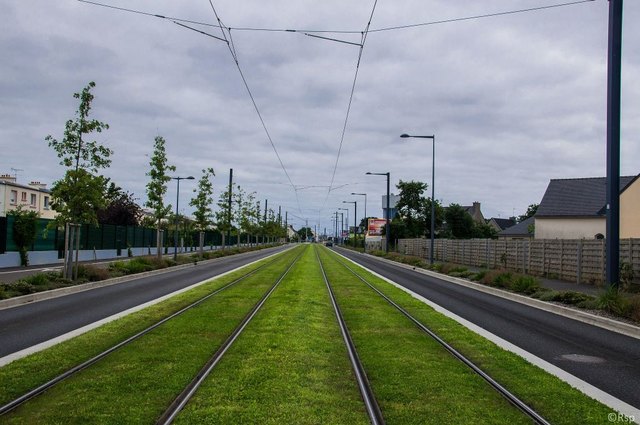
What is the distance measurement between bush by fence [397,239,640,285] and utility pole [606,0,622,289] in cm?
518

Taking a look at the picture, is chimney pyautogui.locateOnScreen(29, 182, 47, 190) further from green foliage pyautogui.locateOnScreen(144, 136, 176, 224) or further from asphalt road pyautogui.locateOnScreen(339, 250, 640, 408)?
asphalt road pyautogui.locateOnScreen(339, 250, 640, 408)

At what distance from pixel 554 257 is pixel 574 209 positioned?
97.7ft

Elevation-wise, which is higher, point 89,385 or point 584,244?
point 584,244

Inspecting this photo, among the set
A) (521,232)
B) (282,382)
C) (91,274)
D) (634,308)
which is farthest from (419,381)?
(521,232)

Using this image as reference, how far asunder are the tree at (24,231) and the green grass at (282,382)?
22908mm

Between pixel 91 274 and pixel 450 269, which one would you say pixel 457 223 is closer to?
pixel 450 269

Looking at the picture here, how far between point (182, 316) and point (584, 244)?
17.1 meters

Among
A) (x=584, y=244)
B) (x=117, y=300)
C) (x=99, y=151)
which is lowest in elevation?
(x=117, y=300)

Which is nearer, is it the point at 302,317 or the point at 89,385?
the point at 89,385

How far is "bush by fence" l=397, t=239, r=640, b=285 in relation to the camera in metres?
19.4

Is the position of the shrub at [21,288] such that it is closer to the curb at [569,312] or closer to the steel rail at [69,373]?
the steel rail at [69,373]

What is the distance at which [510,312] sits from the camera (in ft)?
48.3

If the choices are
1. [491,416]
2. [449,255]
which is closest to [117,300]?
[491,416]

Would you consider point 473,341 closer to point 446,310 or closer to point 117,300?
point 446,310
